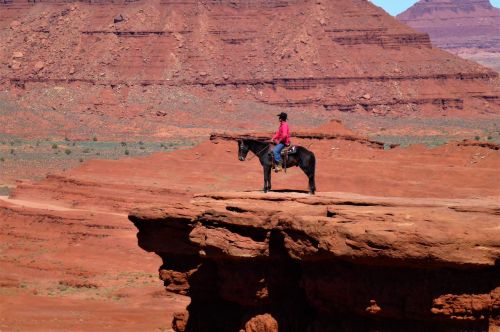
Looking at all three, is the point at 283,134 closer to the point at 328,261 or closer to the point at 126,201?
the point at 328,261

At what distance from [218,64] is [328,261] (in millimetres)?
117628

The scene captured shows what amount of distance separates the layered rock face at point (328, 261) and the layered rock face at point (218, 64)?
95676 millimetres

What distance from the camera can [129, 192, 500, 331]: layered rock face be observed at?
51.8ft

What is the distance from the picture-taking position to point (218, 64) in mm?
134125

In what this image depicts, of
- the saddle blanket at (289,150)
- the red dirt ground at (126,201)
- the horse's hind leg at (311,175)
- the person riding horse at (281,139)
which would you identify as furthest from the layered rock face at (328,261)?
the red dirt ground at (126,201)

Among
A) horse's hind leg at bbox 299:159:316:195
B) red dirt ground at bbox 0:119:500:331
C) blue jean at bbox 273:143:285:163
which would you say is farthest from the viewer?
red dirt ground at bbox 0:119:500:331

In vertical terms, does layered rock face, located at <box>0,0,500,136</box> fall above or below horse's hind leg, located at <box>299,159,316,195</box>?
above

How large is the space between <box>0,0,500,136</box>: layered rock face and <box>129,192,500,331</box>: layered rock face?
95676 mm

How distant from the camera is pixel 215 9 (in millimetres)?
142375

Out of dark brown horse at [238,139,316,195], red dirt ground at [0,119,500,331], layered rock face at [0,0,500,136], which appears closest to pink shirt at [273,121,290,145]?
dark brown horse at [238,139,316,195]

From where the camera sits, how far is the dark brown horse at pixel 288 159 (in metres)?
21.5

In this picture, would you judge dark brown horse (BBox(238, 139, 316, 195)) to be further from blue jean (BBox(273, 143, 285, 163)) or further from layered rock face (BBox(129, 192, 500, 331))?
layered rock face (BBox(129, 192, 500, 331))

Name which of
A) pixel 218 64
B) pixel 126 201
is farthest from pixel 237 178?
pixel 218 64

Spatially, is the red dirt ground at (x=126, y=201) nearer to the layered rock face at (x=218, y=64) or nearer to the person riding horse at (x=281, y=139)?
the person riding horse at (x=281, y=139)
